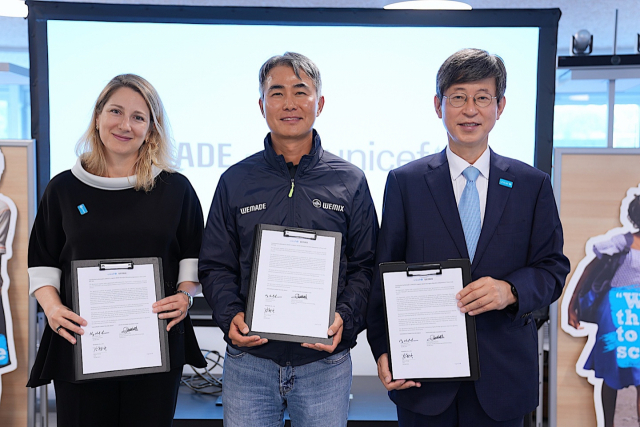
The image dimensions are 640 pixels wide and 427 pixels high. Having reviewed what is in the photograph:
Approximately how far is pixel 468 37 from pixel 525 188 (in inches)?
77.8

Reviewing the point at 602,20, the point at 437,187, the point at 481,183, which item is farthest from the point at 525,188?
the point at 602,20

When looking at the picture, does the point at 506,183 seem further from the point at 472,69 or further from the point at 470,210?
the point at 472,69

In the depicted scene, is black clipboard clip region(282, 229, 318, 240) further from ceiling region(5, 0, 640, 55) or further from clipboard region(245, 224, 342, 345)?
ceiling region(5, 0, 640, 55)

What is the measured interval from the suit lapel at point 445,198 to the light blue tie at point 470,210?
4cm

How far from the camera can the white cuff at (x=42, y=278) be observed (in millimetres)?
1895

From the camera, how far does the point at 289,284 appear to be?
1705mm

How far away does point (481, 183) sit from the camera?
1778 millimetres

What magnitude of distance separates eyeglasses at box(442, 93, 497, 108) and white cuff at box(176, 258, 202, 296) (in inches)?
43.0

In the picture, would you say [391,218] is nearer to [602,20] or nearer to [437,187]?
[437,187]

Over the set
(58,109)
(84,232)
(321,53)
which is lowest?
(84,232)

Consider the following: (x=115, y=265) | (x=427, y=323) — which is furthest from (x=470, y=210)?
(x=115, y=265)

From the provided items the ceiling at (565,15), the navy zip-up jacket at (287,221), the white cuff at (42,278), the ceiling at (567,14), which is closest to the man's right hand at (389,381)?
the navy zip-up jacket at (287,221)

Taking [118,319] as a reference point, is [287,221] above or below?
above

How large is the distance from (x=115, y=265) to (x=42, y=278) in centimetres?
31
